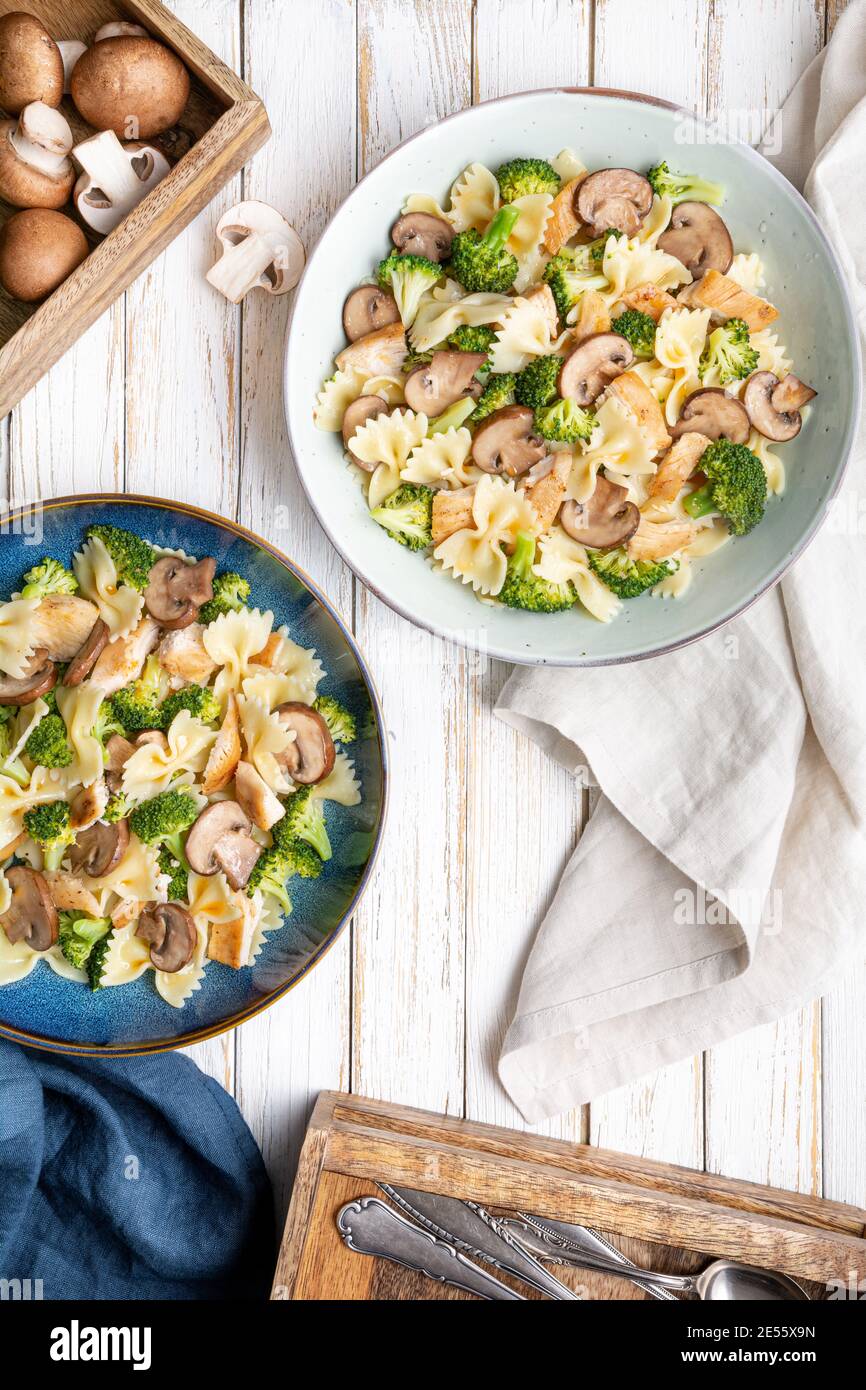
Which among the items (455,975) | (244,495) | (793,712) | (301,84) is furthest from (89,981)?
(301,84)

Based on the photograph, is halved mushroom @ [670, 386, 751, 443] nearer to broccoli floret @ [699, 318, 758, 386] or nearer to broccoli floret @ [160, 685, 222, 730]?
broccoli floret @ [699, 318, 758, 386]

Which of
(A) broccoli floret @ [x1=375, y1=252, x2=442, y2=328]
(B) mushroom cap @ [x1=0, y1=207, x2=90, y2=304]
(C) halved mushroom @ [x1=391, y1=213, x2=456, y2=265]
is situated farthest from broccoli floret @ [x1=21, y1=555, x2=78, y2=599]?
(C) halved mushroom @ [x1=391, y1=213, x2=456, y2=265]

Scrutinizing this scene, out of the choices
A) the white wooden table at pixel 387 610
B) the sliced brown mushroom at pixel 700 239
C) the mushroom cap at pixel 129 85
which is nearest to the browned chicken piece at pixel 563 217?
the sliced brown mushroom at pixel 700 239

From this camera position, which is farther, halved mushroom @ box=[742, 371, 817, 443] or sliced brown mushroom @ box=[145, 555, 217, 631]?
sliced brown mushroom @ box=[145, 555, 217, 631]

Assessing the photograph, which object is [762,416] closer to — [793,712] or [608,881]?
[793,712]

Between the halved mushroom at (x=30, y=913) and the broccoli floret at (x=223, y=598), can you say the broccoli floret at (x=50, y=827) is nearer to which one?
the halved mushroom at (x=30, y=913)

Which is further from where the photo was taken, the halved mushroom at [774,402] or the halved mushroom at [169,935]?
the halved mushroom at [169,935]
